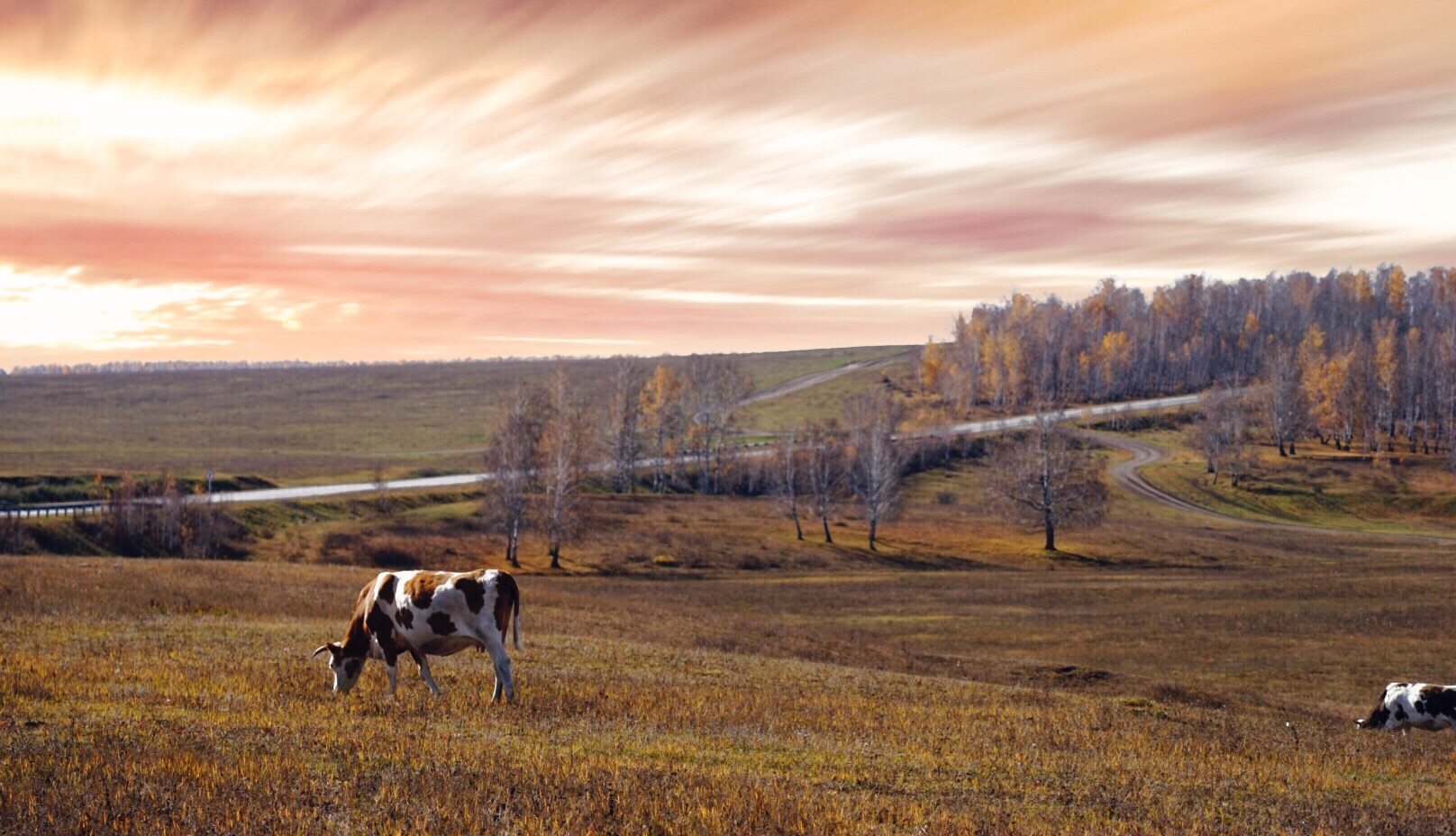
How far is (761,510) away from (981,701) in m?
80.5

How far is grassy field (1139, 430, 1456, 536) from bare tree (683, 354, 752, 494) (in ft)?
188

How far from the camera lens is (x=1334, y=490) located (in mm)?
115688

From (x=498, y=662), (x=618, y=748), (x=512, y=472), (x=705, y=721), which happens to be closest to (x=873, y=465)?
(x=512, y=472)

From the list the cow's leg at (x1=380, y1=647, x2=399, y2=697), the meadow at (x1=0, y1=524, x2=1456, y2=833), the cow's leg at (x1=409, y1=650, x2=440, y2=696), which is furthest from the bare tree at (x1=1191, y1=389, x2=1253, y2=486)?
the cow's leg at (x1=380, y1=647, x2=399, y2=697)

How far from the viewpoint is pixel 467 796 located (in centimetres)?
927

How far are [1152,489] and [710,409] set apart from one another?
59041 millimetres

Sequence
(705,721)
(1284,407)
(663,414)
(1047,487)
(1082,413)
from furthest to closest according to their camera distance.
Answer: (1082,413) < (1284,407) < (663,414) < (1047,487) < (705,721)

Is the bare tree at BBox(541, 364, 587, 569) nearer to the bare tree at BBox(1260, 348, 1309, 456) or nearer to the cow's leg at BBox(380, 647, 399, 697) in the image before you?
the cow's leg at BBox(380, 647, 399, 697)

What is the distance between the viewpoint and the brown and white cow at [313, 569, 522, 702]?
53.7 feet

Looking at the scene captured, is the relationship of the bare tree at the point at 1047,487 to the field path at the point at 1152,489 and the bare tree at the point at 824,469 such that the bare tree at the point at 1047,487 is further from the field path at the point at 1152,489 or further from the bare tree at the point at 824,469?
the field path at the point at 1152,489

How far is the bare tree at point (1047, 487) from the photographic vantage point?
8744 centimetres

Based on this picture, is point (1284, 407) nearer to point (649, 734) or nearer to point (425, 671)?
point (649, 734)

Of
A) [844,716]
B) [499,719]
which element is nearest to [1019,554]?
[844,716]

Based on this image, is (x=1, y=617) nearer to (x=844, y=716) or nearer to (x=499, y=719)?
(x=499, y=719)
